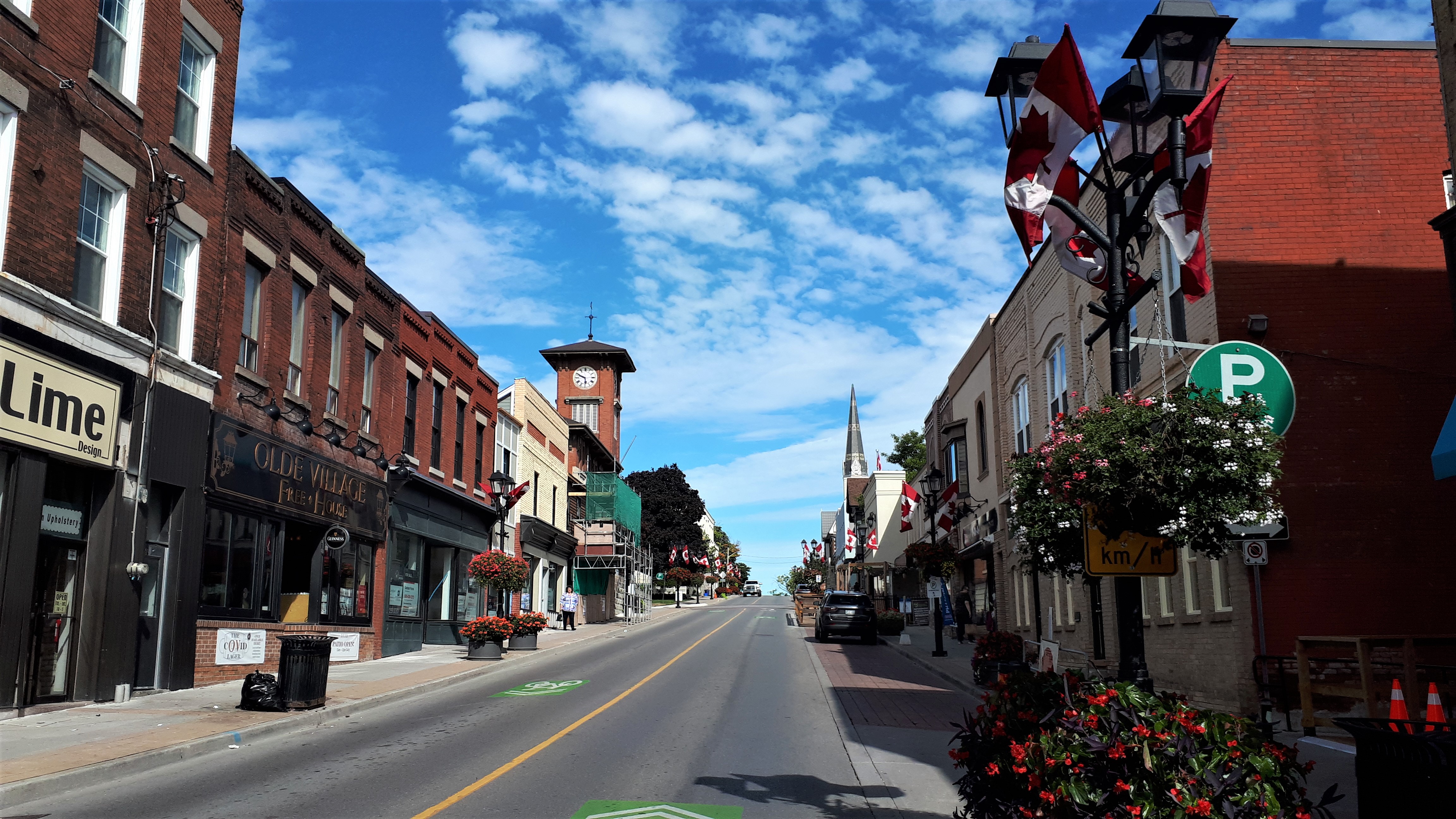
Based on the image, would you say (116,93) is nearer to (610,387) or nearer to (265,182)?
(265,182)

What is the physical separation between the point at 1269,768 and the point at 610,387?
5895 centimetres

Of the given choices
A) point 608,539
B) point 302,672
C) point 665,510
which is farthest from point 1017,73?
point 665,510

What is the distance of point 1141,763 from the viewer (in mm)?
5453

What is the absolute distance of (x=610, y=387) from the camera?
2493 inches

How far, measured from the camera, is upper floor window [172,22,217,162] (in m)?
17.5

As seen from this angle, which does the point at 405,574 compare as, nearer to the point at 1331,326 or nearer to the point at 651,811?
the point at 651,811

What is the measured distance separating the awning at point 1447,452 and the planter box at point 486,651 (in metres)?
19.6

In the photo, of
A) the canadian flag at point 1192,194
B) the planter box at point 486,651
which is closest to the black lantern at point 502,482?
the planter box at point 486,651

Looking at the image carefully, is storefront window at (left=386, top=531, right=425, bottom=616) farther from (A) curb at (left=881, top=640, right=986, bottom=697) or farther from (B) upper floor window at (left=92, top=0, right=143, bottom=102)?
(B) upper floor window at (left=92, top=0, right=143, bottom=102)

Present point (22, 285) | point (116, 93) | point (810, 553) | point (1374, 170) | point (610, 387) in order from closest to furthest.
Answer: point (22, 285)
point (116, 93)
point (1374, 170)
point (610, 387)
point (810, 553)

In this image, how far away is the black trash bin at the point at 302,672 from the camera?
14000 millimetres

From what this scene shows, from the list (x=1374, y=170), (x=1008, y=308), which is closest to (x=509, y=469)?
(x=1008, y=308)

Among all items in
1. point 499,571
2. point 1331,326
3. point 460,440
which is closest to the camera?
point 1331,326

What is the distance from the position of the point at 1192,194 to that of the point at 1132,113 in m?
0.95
